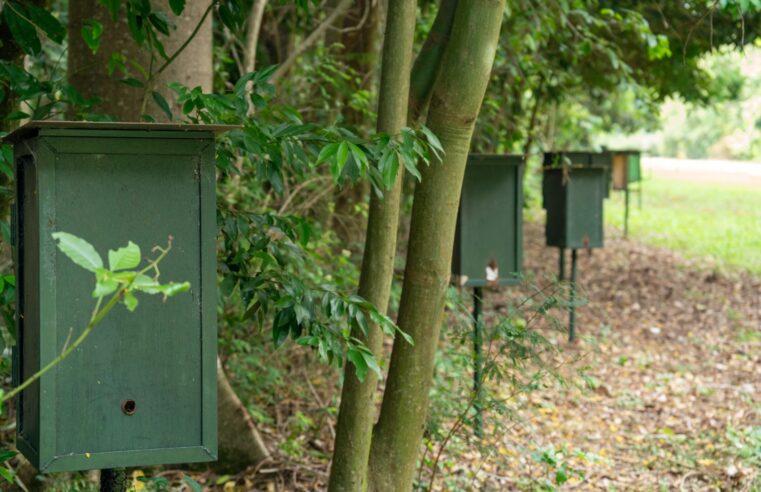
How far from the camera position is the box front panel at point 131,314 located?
8.98 ft

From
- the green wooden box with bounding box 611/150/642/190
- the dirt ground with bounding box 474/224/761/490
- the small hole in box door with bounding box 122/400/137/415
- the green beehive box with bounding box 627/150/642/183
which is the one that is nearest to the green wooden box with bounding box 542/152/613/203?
the dirt ground with bounding box 474/224/761/490

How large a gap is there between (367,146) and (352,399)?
121cm

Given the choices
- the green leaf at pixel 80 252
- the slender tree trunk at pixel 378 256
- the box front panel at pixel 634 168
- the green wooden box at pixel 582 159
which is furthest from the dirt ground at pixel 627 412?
the box front panel at pixel 634 168

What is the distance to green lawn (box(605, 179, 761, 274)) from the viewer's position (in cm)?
1469

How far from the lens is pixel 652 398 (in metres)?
7.47

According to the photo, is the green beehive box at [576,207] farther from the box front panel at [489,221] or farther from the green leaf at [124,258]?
the green leaf at [124,258]

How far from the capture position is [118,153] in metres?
2.76

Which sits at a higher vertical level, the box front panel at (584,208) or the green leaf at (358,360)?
the box front panel at (584,208)

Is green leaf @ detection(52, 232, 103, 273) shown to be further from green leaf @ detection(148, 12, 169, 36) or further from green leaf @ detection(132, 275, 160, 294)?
green leaf @ detection(148, 12, 169, 36)

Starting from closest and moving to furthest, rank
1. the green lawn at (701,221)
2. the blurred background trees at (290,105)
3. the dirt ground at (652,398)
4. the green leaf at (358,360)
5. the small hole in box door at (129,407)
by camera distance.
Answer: the small hole in box door at (129,407)
the green leaf at (358,360)
the blurred background trees at (290,105)
the dirt ground at (652,398)
the green lawn at (701,221)

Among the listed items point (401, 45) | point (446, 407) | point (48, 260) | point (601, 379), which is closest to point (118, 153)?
point (48, 260)

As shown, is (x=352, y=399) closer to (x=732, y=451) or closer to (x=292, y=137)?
(x=292, y=137)

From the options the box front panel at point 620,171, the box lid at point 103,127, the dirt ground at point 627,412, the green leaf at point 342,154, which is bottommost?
the dirt ground at point 627,412

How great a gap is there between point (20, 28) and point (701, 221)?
58.5ft
